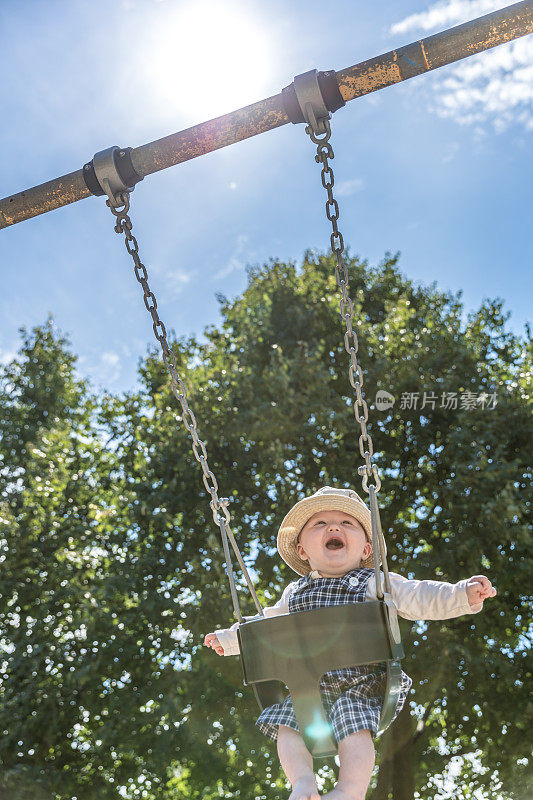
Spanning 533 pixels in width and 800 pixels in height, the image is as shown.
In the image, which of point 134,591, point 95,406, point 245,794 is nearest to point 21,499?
point 95,406

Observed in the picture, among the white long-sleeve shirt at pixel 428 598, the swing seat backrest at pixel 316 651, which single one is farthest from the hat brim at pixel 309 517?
the swing seat backrest at pixel 316 651

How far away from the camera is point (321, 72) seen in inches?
119

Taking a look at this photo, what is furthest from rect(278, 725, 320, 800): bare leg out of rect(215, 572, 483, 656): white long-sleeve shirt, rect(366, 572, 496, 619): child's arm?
rect(366, 572, 496, 619): child's arm

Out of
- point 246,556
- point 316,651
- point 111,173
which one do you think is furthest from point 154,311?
point 246,556

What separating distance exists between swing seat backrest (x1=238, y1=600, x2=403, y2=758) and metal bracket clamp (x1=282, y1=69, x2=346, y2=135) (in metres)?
1.99

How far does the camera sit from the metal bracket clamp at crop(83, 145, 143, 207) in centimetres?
324

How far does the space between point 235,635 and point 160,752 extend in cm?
682

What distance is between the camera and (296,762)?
242 centimetres

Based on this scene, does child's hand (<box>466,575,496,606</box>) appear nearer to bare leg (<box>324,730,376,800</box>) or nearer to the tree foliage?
bare leg (<box>324,730,376,800</box>)

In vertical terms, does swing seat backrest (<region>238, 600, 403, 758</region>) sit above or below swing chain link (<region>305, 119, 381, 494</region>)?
below

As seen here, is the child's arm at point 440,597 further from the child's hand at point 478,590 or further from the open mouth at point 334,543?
the open mouth at point 334,543

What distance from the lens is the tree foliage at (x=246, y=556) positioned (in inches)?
362

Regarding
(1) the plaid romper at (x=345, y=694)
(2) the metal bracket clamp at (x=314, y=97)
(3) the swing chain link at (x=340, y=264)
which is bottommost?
(1) the plaid romper at (x=345, y=694)

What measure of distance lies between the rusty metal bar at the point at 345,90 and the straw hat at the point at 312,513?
1.66 metres
